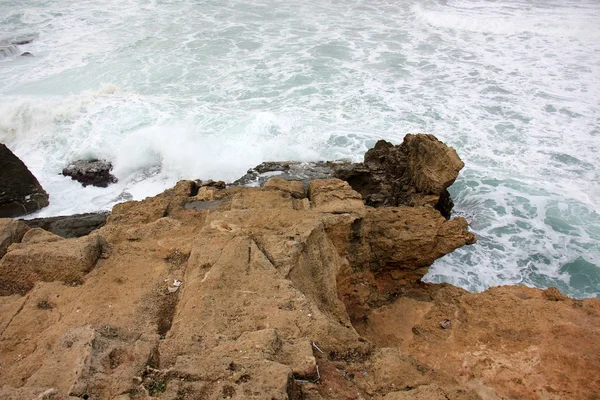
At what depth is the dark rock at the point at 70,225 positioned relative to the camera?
785 cm

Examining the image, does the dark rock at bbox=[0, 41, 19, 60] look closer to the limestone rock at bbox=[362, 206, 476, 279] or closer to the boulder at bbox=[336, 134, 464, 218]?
the boulder at bbox=[336, 134, 464, 218]

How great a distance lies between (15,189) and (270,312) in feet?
27.6

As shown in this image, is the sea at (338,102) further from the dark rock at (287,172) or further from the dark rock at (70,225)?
the dark rock at (70,225)

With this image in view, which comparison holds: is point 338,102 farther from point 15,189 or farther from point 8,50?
point 8,50

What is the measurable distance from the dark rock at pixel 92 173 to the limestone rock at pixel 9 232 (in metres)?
5.63

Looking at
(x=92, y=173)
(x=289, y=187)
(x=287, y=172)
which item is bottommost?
(x=92, y=173)

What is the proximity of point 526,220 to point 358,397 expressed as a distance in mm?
7925

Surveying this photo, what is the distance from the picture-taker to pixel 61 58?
19078mm

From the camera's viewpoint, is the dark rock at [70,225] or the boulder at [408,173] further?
the boulder at [408,173]

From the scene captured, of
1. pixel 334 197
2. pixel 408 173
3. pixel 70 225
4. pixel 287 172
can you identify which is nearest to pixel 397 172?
pixel 408 173

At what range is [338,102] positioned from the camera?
14.9m

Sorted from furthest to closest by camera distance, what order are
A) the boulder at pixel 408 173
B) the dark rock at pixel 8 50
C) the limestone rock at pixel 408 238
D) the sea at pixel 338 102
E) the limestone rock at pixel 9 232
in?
the dark rock at pixel 8 50 < the sea at pixel 338 102 < the boulder at pixel 408 173 < the limestone rock at pixel 408 238 < the limestone rock at pixel 9 232

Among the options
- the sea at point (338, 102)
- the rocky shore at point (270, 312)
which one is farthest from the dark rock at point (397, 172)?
the sea at point (338, 102)

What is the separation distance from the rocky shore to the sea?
263 cm
